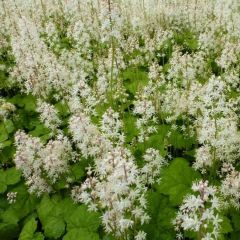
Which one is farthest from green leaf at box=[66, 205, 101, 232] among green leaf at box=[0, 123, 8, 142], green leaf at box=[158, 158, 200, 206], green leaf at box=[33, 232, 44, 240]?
green leaf at box=[0, 123, 8, 142]

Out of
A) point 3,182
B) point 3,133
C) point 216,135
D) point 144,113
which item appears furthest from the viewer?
point 3,133

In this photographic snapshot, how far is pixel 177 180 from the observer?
14.6ft

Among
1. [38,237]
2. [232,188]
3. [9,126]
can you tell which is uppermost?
[9,126]

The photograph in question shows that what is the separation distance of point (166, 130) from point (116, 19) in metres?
1.62

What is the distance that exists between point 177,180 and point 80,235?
1.26m

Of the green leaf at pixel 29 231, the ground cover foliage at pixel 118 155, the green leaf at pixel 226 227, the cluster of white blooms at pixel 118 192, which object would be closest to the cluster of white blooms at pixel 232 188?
the ground cover foliage at pixel 118 155

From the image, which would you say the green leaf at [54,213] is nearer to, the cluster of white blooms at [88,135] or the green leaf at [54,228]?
the green leaf at [54,228]

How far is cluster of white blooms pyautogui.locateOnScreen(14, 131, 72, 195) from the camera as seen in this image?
173 inches

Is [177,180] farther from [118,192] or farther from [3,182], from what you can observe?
[3,182]

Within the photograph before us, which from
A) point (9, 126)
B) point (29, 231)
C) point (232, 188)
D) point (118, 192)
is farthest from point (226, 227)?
point (9, 126)

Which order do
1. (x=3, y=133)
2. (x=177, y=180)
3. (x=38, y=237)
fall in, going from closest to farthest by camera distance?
(x=38, y=237) → (x=177, y=180) → (x=3, y=133)

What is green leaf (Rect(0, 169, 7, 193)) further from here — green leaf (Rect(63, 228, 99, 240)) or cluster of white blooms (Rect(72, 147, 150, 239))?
cluster of white blooms (Rect(72, 147, 150, 239))

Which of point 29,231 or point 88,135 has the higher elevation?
point 88,135

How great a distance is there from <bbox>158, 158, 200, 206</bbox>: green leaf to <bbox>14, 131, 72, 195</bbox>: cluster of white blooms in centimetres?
117
